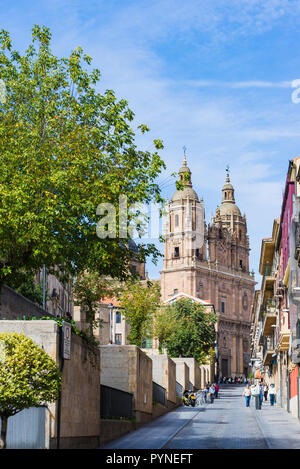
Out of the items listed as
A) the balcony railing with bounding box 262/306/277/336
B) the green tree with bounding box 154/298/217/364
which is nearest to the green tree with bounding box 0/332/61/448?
the balcony railing with bounding box 262/306/277/336

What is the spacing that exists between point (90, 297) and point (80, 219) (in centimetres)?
2410

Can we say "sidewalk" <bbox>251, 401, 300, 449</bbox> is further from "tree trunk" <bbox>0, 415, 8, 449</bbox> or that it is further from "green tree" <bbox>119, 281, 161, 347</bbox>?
"green tree" <bbox>119, 281, 161, 347</bbox>

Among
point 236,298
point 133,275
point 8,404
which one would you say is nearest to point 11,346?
point 8,404

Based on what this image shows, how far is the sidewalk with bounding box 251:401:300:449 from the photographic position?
66.7 feet

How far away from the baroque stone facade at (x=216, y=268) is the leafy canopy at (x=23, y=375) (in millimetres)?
112343

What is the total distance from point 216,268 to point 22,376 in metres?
Answer: 128

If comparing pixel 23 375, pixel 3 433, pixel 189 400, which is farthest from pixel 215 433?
pixel 189 400

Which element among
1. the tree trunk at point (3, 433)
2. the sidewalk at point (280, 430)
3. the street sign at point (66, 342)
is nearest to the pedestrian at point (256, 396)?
the sidewalk at point (280, 430)

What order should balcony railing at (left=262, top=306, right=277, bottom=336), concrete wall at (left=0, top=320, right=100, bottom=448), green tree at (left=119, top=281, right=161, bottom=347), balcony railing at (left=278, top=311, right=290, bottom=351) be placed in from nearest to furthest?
concrete wall at (left=0, top=320, right=100, bottom=448)
balcony railing at (left=278, top=311, right=290, bottom=351)
balcony railing at (left=262, top=306, right=277, bottom=336)
green tree at (left=119, top=281, right=161, bottom=347)

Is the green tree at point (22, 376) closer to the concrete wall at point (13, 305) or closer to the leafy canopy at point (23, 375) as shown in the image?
the leafy canopy at point (23, 375)

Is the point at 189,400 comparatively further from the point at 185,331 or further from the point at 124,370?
the point at 185,331

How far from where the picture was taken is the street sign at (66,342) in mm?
15648

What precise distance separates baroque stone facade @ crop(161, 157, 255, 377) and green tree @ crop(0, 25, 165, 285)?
105 meters

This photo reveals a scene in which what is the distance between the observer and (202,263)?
135625 millimetres
